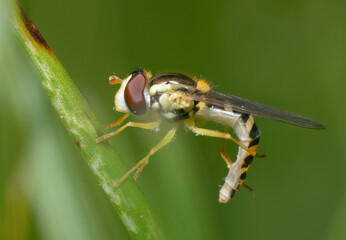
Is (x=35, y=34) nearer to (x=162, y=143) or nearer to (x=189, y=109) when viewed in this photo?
(x=162, y=143)

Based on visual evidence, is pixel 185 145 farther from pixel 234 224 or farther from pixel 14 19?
pixel 14 19

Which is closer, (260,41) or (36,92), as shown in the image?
(36,92)

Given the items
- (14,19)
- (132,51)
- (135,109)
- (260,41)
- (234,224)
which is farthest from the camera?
(260,41)

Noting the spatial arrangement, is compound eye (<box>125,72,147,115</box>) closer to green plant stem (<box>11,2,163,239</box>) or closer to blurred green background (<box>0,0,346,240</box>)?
blurred green background (<box>0,0,346,240</box>)

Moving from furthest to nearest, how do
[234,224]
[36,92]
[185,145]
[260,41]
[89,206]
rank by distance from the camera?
[260,41] → [234,224] → [185,145] → [89,206] → [36,92]

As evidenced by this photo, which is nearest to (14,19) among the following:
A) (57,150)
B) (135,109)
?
(57,150)

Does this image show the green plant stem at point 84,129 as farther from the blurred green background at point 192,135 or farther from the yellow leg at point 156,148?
the yellow leg at point 156,148

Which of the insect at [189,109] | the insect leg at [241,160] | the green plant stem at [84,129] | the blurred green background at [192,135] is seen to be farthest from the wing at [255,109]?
the green plant stem at [84,129]
